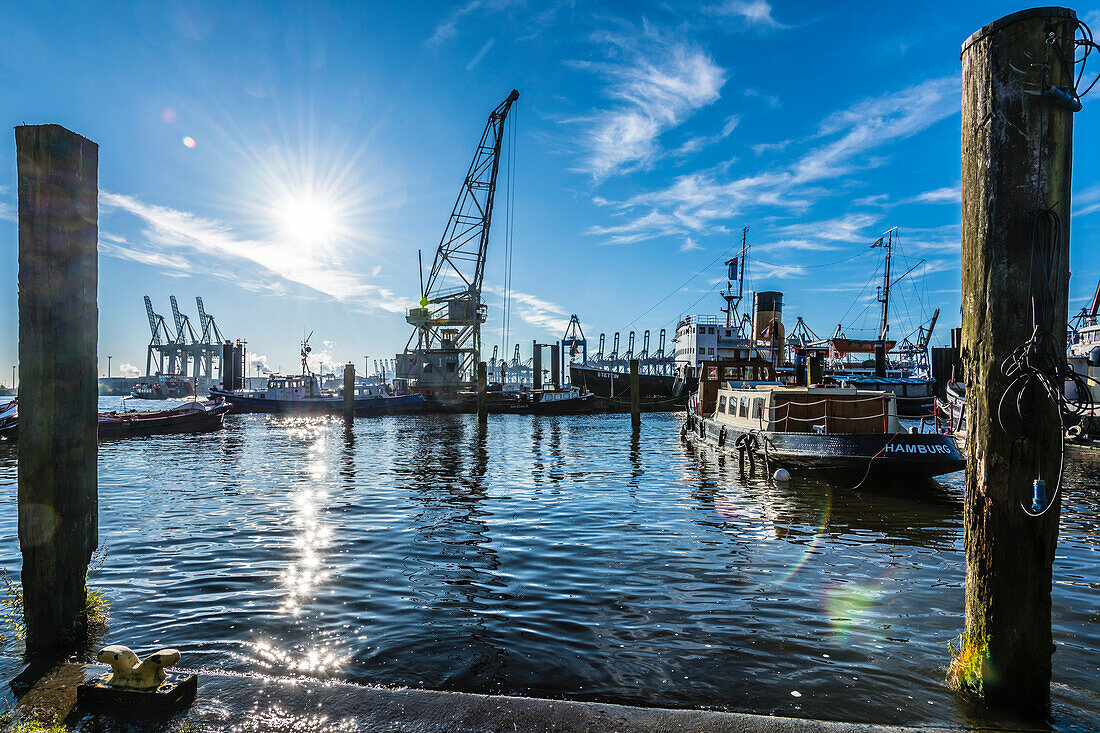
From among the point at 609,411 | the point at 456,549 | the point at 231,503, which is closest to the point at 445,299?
the point at 609,411

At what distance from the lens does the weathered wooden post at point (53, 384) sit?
4785 millimetres

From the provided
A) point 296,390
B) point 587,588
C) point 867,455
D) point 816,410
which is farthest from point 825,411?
point 296,390

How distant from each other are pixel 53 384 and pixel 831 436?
16.0m

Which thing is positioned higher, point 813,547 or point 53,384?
point 53,384

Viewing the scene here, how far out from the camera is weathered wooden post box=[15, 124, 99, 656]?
4.79 m

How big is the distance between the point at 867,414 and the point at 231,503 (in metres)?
17.4

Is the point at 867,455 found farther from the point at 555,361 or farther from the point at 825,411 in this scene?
the point at 555,361

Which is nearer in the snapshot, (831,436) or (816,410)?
(831,436)

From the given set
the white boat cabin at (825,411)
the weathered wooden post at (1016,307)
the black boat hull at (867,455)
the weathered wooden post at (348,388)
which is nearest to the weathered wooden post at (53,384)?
the weathered wooden post at (1016,307)

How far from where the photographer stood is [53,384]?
481 centimetres

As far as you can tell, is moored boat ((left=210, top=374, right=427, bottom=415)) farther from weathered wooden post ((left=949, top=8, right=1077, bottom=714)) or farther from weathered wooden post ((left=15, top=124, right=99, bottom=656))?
weathered wooden post ((left=949, top=8, right=1077, bottom=714))

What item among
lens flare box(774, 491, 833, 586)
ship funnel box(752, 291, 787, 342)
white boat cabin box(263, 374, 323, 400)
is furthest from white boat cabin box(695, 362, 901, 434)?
white boat cabin box(263, 374, 323, 400)

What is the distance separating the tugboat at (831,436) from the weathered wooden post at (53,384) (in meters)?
15.6

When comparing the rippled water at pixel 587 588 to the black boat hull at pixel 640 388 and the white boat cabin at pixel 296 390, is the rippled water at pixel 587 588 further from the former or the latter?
the black boat hull at pixel 640 388
